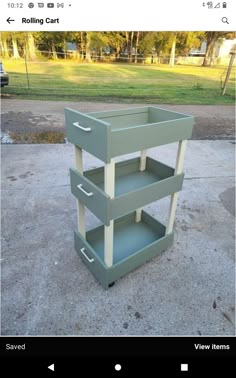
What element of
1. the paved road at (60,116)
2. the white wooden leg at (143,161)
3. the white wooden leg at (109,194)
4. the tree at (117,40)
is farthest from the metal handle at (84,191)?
the tree at (117,40)

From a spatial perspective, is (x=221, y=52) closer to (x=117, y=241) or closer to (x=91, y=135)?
(x=117, y=241)

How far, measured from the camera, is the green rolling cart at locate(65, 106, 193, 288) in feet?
4.07

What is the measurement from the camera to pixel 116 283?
167cm

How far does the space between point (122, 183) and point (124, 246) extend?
0.49m

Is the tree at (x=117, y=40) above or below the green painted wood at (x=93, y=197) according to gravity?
above

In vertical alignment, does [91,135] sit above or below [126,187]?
above

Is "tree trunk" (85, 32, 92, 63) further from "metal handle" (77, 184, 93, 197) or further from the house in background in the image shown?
"metal handle" (77, 184, 93, 197)

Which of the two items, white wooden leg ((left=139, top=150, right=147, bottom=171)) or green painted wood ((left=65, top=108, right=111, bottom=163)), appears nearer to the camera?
green painted wood ((left=65, top=108, right=111, bottom=163))

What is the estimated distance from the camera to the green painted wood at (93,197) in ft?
4.32

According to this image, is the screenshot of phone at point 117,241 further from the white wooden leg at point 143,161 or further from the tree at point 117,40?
the tree at point 117,40

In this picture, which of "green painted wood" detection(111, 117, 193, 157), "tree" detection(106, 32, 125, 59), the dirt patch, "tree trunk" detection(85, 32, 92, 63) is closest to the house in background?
"tree" detection(106, 32, 125, 59)

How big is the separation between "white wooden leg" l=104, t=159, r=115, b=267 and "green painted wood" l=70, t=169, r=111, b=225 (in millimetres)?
45
